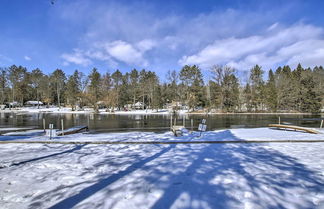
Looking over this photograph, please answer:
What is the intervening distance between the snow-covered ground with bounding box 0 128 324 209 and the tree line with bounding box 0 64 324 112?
4188 centimetres

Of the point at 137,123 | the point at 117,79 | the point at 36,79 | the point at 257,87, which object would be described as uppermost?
the point at 36,79

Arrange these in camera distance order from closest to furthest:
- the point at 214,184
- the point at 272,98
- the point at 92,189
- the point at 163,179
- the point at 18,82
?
the point at 92,189 → the point at 214,184 → the point at 163,179 → the point at 272,98 → the point at 18,82

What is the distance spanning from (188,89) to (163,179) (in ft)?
156

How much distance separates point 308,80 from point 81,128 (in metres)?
54.8

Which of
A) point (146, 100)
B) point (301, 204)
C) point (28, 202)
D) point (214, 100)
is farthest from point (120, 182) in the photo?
point (146, 100)

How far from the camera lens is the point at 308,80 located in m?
45.7

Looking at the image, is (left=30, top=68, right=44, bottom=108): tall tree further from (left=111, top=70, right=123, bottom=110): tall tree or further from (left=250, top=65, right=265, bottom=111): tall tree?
(left=250, top=65, right=265, bottom=111): tall tree

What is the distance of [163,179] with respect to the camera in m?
3.71

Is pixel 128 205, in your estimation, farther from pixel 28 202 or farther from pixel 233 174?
pixel 233 174

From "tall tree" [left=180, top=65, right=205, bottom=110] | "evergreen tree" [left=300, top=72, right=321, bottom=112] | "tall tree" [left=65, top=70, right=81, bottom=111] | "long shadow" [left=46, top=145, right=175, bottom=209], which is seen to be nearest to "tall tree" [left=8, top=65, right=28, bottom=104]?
"tall tree" [left=65, top=70, right=81, bottom=111]

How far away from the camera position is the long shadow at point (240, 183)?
2.82 metres

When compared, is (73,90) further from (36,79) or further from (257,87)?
(257,87)

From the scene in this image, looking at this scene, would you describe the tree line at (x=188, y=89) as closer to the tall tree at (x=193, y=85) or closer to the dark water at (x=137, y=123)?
the tall tree at (x=193, y=85)

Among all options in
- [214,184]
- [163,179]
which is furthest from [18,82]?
[214,184]
